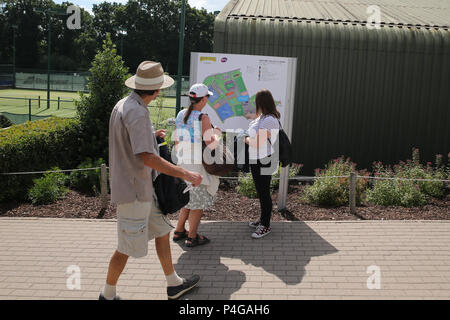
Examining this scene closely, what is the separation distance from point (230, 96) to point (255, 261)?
265 cm

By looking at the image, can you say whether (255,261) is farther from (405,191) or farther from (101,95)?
(101,95)

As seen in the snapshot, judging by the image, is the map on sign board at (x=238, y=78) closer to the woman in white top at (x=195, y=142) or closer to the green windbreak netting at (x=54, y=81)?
the woman in white top at (x=195, y=142)

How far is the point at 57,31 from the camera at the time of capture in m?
76.2

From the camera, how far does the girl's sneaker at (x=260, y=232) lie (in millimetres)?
5918

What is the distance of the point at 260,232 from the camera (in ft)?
19.5

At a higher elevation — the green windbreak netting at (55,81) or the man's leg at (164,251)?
the green windbreak netting at (55,81)

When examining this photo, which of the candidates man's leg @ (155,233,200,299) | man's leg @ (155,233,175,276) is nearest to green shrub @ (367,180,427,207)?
man's leg @ (155,233,200,299)

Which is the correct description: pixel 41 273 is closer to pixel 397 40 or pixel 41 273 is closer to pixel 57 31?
pixel 397 40

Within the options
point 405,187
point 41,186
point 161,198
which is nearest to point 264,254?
point 161,198

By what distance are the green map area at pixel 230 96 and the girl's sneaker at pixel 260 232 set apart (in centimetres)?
172

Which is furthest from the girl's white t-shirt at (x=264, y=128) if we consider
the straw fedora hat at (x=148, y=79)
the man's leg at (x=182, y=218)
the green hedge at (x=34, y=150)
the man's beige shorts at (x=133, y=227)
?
the green hedge at (x=34, y=150)

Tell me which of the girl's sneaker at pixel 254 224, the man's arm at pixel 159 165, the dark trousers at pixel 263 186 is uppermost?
the man's arm at pixel 159 165

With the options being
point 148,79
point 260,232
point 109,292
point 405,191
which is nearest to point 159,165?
point 148,79

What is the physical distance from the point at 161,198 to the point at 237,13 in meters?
7.49
